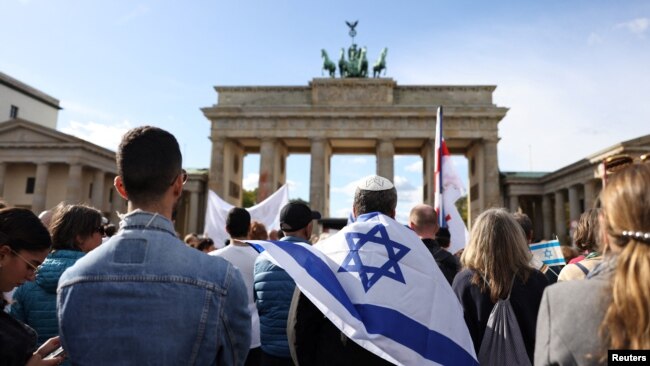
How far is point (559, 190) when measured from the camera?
46125 millimetres

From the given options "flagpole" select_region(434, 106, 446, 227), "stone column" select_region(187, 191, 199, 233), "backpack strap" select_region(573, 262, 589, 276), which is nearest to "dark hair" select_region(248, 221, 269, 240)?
"flagpole" select_region(434, 106, 446, 227)

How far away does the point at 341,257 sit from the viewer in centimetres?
321

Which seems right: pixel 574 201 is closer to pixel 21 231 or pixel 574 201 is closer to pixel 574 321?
pixel 574 321

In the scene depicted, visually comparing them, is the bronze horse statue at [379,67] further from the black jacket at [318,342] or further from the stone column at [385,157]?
the black jacket at [318,342]

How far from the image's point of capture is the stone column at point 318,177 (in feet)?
147

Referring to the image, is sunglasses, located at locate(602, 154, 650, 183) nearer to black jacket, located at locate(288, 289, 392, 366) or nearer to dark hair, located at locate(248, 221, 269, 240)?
black jacket, located at locate(288, 289, 392, 366)

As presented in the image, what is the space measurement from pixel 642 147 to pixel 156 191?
3969 centimetres

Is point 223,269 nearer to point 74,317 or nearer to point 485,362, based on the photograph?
point 74,317

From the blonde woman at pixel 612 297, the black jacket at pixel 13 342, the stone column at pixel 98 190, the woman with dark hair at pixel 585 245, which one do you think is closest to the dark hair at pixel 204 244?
the woman with dark hair at pixel 585 245

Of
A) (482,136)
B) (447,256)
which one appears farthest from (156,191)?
(482,136)

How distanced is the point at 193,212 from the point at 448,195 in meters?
44.5

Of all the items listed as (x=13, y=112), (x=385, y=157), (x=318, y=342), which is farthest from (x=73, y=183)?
(x=318, y=342)

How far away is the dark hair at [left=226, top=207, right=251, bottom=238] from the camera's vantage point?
5.61 meters

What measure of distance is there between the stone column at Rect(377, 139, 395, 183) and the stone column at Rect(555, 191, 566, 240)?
Answer: 16808mm
